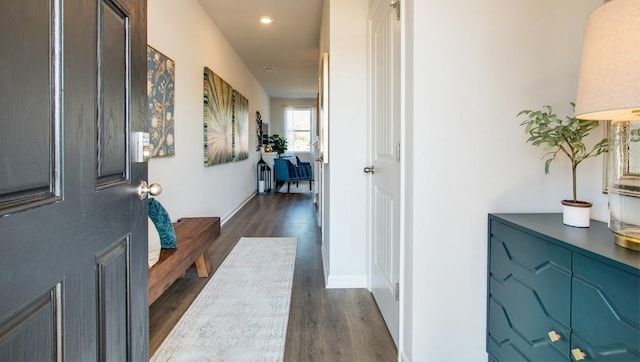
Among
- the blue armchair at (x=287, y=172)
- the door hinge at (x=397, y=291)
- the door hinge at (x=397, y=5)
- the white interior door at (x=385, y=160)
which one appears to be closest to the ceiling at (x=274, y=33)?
the blue armchair at (x=287, y=172)

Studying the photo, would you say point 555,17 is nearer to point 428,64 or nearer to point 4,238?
point 428,64

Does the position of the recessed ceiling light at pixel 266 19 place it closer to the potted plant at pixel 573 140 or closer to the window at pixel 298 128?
the potted plant at pixel 573 140

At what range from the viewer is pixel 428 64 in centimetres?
153

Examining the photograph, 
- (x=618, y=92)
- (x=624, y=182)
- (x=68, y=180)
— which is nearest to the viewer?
(x=68, y=180)

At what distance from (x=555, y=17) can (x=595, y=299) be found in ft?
3.80

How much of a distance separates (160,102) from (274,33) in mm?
2735

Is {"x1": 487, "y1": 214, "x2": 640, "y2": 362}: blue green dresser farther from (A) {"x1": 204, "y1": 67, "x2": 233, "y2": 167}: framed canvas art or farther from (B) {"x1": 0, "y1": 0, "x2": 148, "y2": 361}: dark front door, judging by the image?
(A) {"x1": 204, "y1": 67, "x2": 233, "y2": 167}: framed canvas art

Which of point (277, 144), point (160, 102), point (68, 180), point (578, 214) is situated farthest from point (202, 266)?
point (277, 144)

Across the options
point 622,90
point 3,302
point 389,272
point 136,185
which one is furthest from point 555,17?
point 3,302

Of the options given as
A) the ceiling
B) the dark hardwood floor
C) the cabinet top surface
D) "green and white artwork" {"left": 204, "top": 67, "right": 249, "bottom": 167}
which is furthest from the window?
the cabinet top surface

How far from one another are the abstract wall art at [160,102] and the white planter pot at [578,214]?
8.44 ft

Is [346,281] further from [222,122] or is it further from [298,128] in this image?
[298,128]

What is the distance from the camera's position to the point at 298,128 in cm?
1150

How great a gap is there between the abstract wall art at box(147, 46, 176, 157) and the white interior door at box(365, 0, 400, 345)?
1613mm
